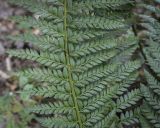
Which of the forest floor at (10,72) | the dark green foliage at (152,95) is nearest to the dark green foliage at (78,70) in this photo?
the dark green foliage at (152,95)

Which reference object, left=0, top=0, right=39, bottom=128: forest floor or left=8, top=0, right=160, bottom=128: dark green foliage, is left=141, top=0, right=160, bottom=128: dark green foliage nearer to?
left=8, top=0, right=160, bottom=128: dark green foliage

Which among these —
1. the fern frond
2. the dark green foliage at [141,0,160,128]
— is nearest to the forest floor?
the fern frond

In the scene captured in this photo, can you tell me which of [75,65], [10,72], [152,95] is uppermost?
[75,65]

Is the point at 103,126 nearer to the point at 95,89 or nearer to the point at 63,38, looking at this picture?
the point at 95,89

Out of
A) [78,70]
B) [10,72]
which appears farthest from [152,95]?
[10,72]

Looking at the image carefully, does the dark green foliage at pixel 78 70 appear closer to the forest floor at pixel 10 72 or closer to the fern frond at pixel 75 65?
the fern frond at pixel 75 65

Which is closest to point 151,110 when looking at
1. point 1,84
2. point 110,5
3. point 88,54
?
point 88,54

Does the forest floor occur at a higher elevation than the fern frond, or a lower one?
lower

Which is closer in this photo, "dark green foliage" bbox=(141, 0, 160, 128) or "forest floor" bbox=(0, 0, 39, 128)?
"dark green foliage" bbox=(141, 0, 160, 128)

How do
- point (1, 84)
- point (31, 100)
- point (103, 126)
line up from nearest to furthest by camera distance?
point (103, 126) → point (31, 100) → point (1, 84)

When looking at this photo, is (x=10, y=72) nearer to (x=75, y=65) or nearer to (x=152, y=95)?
(x=75, y=65)

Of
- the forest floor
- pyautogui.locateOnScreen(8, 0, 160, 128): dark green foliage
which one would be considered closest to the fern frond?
pyautogui.locateOnScreen(8, 0, 160, 128): dark green foliage
